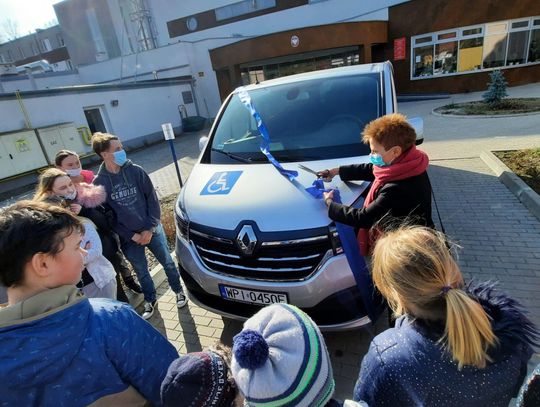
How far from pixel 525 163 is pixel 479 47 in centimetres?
1565

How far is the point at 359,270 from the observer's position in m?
2.14

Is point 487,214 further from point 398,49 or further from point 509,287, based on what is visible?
point 398,49

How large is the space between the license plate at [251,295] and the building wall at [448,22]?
20.8 metres

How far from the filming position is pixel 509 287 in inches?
121

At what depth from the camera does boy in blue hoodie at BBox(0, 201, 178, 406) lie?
1117 mm

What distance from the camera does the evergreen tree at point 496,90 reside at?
39.8 feet

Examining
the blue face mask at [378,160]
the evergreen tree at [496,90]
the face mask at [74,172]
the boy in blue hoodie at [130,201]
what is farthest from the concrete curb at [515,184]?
the evergreen tree at [496,90]

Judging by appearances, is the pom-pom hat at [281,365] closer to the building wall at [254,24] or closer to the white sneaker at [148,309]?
the white sneaker at [148,309]

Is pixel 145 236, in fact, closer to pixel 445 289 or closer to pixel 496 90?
pixel 445 289

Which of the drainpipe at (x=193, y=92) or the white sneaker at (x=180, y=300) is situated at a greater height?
the drainpipe at (x=193, y=92)

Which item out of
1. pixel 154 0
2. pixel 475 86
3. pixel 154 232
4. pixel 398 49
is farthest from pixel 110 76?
pixel 154 232

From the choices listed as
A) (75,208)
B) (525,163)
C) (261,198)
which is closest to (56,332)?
(261,198)

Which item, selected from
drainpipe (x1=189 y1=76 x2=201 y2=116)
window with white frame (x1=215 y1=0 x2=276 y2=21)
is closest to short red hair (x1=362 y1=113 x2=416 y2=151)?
drainpipe (x1=189 y1=76 x2=201 y2=116)

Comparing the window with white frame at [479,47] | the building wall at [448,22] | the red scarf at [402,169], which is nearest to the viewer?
the red scarf at [402,169]
